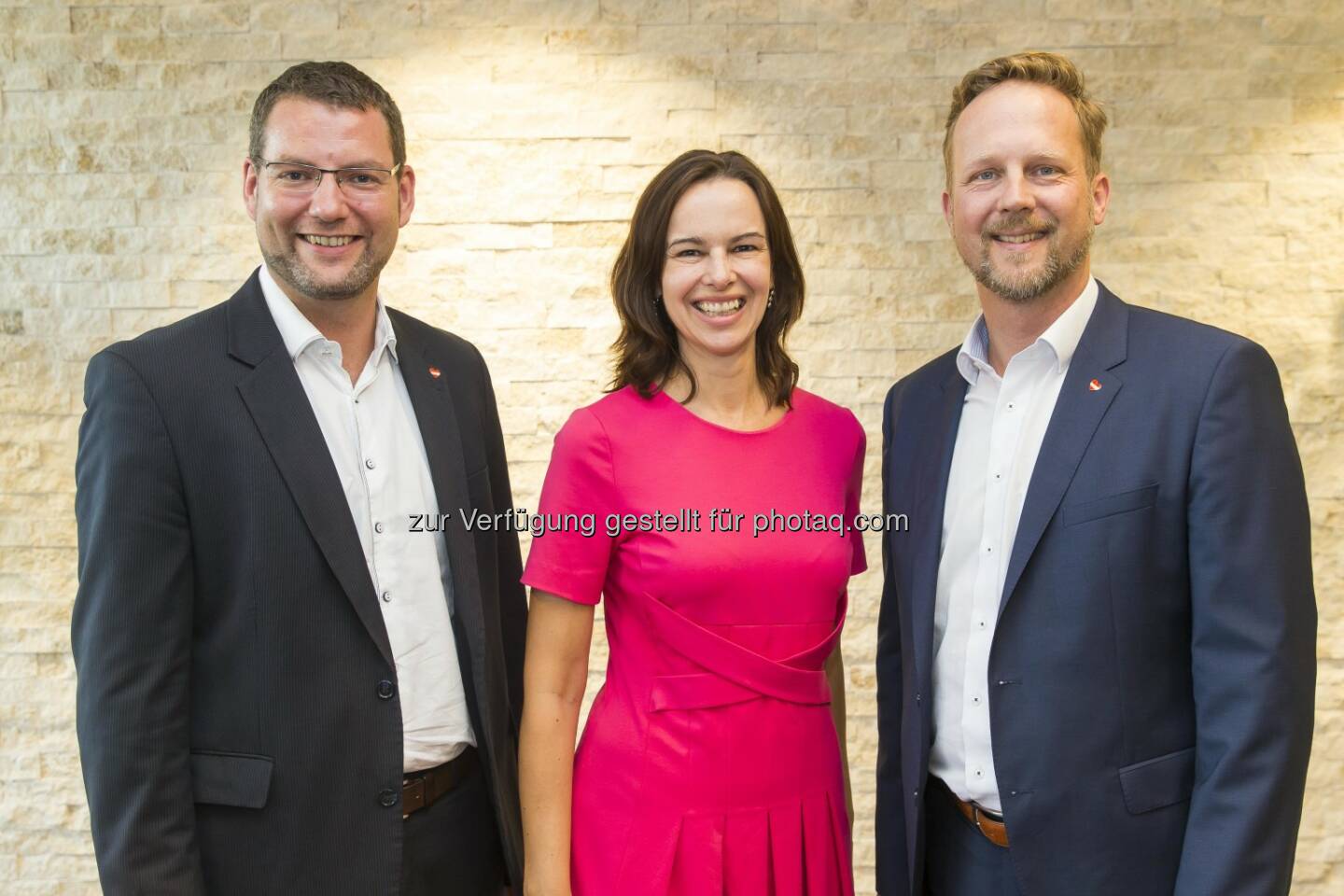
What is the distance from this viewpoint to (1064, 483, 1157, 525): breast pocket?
146cm

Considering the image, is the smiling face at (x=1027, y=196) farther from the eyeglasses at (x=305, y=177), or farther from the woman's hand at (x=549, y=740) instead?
the eyeglasses at (x=305, y=177)

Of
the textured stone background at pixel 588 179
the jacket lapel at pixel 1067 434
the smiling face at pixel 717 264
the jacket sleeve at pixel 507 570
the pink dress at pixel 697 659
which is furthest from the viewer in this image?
the textured stone background at pixel 588 179

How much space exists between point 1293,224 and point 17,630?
370cm

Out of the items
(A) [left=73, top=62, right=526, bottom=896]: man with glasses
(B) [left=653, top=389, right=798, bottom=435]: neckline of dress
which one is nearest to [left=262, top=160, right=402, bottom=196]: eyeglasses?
(A) [left=73, top=62, right=526, bottom=896]: man with glasses

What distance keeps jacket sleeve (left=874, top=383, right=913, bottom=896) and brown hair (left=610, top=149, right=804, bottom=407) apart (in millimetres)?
242

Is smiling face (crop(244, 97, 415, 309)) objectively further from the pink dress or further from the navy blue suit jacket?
the navy blue suit jacket

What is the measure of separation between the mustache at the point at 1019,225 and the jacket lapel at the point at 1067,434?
19cm

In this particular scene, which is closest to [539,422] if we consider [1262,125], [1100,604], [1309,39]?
[1100,604]

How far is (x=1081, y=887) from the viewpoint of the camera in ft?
4.92

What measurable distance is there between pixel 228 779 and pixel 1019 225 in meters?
1.40

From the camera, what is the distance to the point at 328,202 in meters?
1.68

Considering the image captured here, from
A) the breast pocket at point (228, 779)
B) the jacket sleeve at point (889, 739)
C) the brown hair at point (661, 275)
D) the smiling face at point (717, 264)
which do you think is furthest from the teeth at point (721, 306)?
the breast pocket at point (228, 779)

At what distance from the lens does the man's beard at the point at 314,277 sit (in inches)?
66.4

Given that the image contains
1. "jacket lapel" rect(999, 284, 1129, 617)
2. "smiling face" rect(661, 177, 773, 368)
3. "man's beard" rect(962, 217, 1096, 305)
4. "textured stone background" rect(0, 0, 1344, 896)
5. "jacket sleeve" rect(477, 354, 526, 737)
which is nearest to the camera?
"jacket lapel" rect(999, 284, 1129, 617)
